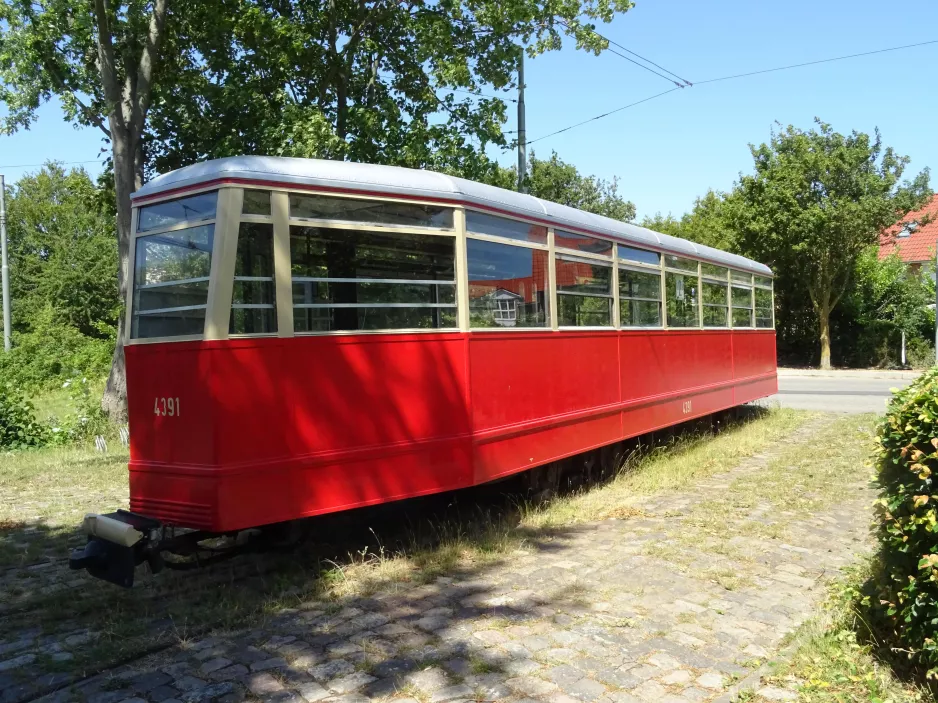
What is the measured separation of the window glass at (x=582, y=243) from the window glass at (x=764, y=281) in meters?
7.19

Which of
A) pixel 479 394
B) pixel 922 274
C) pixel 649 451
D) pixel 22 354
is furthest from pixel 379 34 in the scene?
pixel 922 274

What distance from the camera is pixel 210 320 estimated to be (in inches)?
203

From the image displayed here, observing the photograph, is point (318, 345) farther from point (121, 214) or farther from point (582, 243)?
point (121, 214)

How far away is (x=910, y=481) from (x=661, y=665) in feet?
4.98

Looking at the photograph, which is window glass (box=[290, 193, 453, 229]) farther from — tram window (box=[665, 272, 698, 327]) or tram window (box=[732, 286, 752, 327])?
tram window (box=[732, 286, 752, 327])

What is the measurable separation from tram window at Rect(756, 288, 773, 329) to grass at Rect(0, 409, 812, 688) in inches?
218

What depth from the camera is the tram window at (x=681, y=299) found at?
34.5 ft

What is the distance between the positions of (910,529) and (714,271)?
9.10 metres

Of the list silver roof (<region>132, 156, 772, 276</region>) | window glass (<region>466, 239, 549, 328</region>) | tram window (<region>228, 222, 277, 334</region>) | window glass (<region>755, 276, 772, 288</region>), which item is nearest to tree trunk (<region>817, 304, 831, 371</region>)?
window glass (<region>755, 276, 772, 288</region>)

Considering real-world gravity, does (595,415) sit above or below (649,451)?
above

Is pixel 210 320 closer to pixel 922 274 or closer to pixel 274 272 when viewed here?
pixel 274 272

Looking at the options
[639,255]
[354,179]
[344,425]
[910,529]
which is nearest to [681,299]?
[639,255]

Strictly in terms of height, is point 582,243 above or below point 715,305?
above

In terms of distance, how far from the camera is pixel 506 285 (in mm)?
6891
